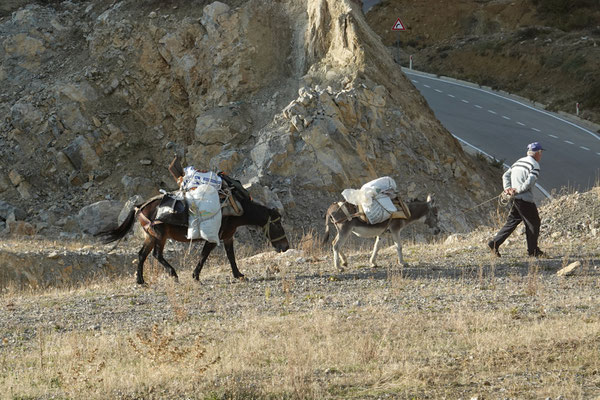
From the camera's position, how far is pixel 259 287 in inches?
517

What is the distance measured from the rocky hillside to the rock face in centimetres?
1893

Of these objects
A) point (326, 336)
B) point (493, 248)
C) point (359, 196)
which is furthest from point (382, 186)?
point (326, 336)

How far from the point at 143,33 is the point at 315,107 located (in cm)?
885

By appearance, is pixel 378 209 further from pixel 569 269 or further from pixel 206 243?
pixel 569 269

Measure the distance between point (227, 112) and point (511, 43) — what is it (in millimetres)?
31889

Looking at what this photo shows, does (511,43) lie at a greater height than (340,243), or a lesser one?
greater

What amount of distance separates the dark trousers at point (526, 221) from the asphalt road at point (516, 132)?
1505cm

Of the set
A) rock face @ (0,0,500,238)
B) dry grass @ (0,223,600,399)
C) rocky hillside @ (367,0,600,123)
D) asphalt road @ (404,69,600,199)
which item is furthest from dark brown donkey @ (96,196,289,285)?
rocky hillside @ (367,0,600,123)

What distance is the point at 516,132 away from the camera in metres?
36.4

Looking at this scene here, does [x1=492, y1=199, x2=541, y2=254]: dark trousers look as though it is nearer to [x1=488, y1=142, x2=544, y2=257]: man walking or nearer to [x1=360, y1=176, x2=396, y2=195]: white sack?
[x1=488, y1=142, x2=544, y2=257]: man walking

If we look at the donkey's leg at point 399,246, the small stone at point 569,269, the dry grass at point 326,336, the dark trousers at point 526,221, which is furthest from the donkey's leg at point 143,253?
the small stone at point 569,269

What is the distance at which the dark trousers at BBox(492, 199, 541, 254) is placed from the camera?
13578 mm

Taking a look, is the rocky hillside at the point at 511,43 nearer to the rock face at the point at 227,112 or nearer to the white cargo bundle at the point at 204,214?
the rock face at the point at 227,112

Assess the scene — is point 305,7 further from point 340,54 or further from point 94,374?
point 94,374
